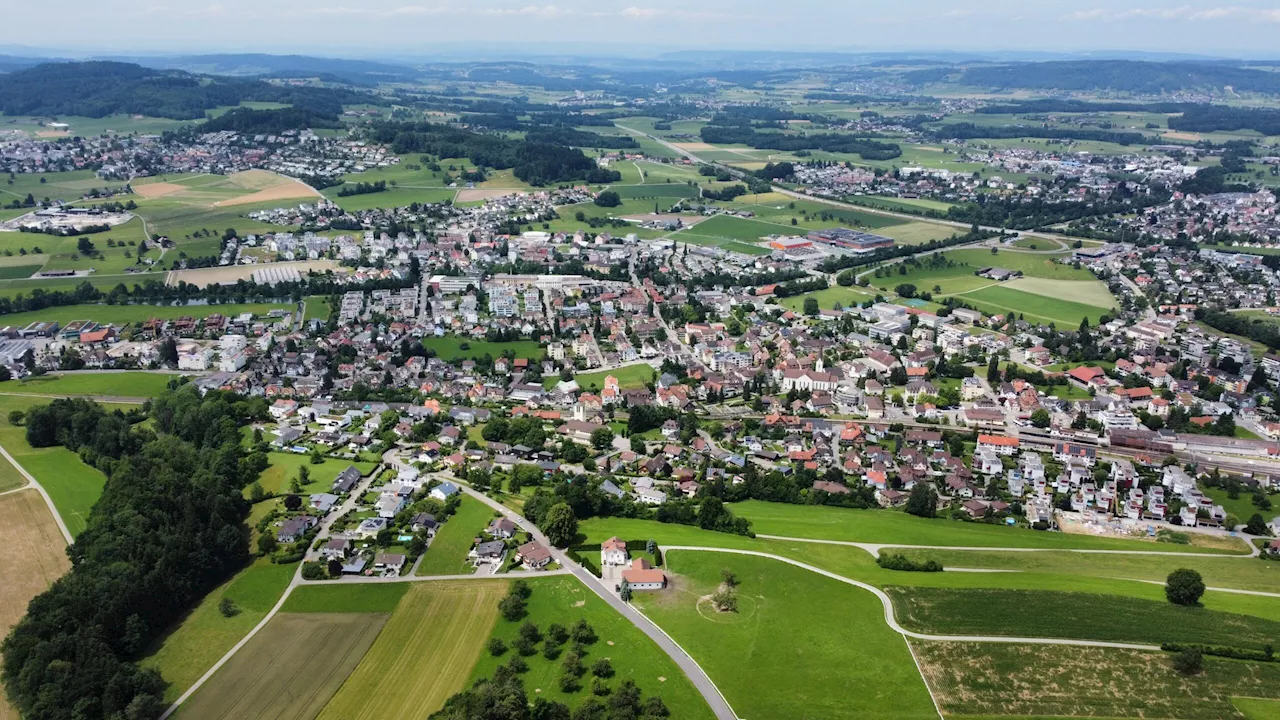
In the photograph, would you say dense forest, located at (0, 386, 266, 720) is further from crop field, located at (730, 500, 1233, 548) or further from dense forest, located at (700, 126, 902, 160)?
dense forest, located at (700, 126, 902, 160)

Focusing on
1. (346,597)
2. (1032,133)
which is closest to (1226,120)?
(1032,133)

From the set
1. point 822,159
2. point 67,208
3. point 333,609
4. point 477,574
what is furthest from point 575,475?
point 822,159

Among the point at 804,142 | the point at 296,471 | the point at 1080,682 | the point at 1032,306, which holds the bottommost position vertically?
the point at 296,471

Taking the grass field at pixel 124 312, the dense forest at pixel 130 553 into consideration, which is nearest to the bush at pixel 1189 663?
the dense forest at pixel 130 553

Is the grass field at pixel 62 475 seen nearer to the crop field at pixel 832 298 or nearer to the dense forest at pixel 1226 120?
the crop field at pixel 832 298

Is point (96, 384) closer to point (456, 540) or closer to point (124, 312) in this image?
point (124, 312)
